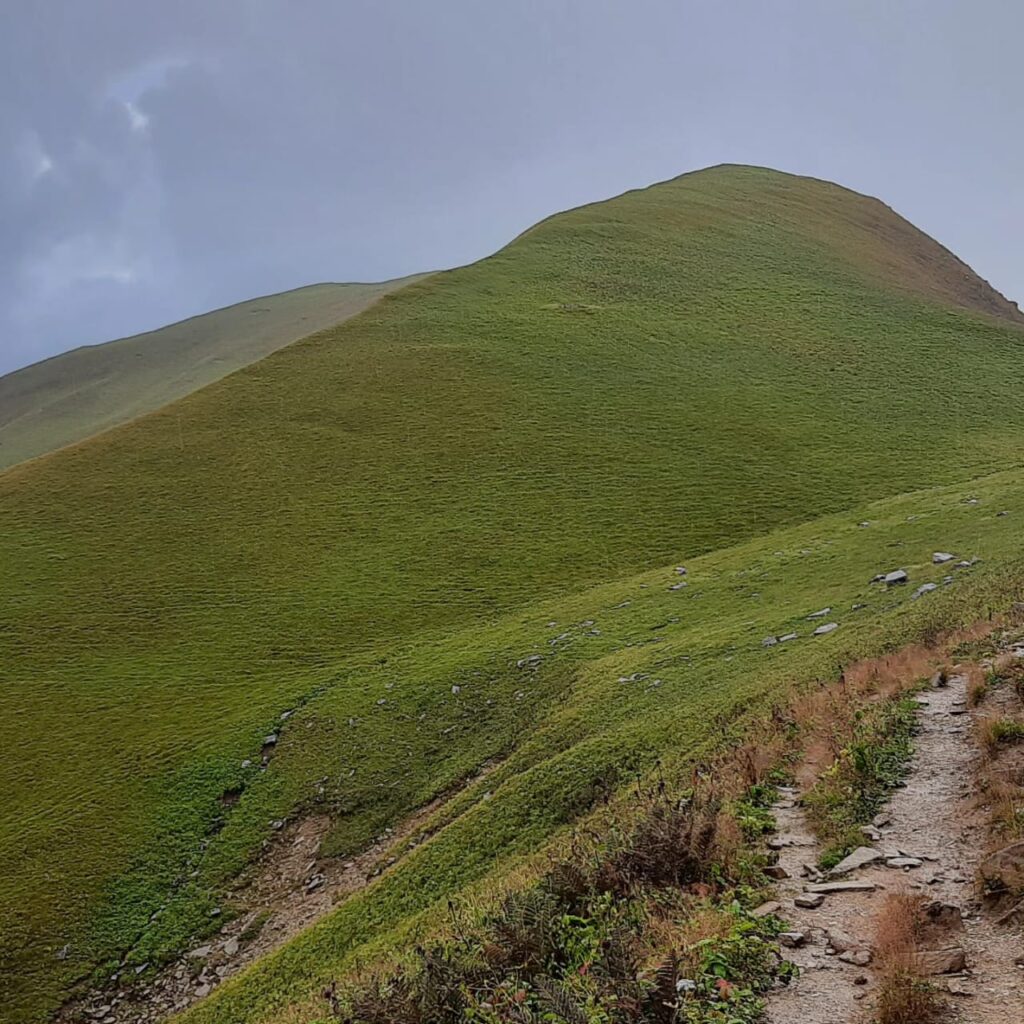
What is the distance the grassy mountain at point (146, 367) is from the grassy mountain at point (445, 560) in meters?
40.5

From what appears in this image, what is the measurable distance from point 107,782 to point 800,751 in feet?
76.0

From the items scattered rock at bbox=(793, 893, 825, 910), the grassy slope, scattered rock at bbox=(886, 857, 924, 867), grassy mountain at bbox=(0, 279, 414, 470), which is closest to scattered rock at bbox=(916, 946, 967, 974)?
scattered rock at bbox=(793, 893, 825, 910)

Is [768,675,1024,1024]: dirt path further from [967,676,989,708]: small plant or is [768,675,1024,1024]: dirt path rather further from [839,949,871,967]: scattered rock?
[967,676,989,708]: small plant

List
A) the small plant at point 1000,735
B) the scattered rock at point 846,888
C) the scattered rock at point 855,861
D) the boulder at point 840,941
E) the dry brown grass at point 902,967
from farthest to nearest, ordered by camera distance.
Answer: the small plant at point 1000,735
the scattered rock at point 855,861
the scattered rock at point 846,888
the boulder at point 840,941
the dry brown grass at point 902,967

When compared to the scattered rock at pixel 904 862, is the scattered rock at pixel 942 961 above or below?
above

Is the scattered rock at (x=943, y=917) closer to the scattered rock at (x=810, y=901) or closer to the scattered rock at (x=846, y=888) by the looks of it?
the scattered rock at (x=846, y=888)

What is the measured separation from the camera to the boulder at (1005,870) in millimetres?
7211

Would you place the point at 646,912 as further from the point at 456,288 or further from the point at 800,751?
the point at 456,288

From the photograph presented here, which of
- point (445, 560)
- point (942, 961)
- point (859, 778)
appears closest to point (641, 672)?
point (859, 778)

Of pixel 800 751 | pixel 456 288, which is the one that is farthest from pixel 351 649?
pixel 456 288

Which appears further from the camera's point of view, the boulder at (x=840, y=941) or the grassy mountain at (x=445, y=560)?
the grassy mountain at (x=445, y=560)

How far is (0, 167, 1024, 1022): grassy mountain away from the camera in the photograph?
65.8 feet

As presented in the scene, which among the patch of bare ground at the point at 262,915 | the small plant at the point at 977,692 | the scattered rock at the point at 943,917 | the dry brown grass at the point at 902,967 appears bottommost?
the patch of bare ground at the point at 262,915

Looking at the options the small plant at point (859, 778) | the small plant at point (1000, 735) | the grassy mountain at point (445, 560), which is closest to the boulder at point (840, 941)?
the small plant at point (859, 778)
